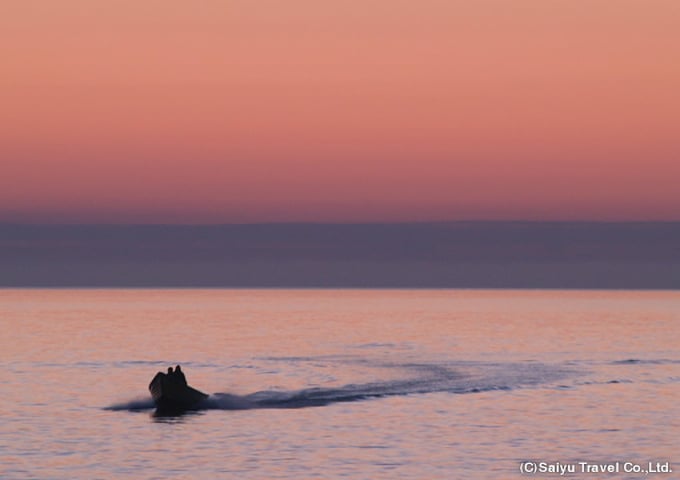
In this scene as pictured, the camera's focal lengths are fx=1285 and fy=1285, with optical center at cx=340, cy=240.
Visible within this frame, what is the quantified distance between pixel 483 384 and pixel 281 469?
1425 inches

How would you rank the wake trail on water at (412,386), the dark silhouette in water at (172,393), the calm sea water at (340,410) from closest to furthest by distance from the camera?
1. the calm sea water at (340,410)
2. the dark silhouette in water at (172,393)
3. the wake trail on water at (412,386)

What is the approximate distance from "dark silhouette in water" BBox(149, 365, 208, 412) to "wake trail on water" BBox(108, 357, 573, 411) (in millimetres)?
860

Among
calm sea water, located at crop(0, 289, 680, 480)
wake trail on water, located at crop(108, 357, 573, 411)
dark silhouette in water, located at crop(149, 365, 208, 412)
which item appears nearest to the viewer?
calm sea water, located at crop(0, 289, 680, 480)

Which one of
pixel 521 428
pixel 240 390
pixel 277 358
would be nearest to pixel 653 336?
pixel 277 358

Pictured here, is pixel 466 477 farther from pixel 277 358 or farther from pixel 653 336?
pixel 653 336

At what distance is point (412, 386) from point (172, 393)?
19524mm

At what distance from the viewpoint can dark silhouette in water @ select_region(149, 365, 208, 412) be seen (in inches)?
2702

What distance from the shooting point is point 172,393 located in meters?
69.1

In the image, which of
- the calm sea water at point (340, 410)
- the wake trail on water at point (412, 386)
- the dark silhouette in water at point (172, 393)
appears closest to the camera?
the calm sea water at point (340, 410)

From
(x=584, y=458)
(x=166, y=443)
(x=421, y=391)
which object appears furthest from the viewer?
(x=421, y=391)

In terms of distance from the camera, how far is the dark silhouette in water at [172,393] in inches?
2702

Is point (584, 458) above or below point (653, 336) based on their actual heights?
below

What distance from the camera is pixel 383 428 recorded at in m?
61.4

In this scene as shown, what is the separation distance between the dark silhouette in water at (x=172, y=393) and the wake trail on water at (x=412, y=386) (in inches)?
33.9
